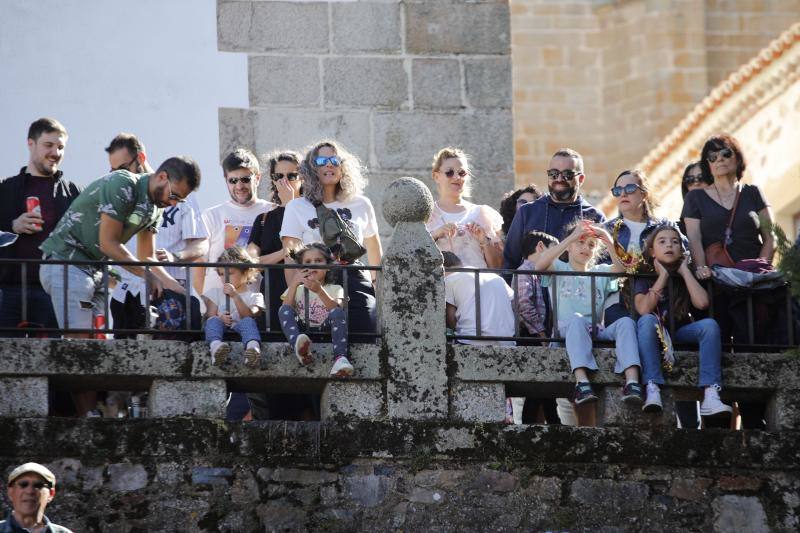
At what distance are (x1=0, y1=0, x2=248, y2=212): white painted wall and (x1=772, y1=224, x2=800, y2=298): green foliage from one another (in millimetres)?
4412

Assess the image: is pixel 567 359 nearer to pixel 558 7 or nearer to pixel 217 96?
pixel 217 96

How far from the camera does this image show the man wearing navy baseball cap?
9703mm

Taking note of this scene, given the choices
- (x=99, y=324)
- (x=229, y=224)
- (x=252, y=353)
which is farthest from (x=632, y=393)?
(x=99, y=324)

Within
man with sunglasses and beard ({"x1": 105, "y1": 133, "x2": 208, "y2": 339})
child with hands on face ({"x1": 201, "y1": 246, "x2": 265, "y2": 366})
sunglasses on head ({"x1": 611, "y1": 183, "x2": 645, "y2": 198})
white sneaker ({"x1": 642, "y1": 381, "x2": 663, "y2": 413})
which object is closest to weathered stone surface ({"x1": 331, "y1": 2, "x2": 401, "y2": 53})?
man with sunglasses and beard ({"x1": 105, "y1": 133, "x2": 208, "y2": 339})

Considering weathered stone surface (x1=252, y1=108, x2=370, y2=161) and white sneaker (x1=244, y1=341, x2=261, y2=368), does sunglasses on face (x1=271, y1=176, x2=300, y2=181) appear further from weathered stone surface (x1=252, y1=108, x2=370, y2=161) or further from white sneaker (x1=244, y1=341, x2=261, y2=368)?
white sneaker (x1=244, y1=341, x2=261, y2=368)

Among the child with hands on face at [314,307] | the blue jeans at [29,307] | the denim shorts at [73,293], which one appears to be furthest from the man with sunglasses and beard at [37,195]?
the child with hands on face at [314,307]

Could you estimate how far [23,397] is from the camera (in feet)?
35.9

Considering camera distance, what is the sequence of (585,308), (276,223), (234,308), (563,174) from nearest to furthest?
1. (234,308)
2. (585,308)
3. (276,223)
4. (563,174)

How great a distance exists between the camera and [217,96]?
14.2 meters

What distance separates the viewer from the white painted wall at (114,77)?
1412cm

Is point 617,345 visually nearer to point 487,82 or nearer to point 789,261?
point 789,261

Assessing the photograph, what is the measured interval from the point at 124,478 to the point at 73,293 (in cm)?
116

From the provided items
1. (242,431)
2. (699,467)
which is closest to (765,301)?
(699,467)

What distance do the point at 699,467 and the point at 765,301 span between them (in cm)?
113
